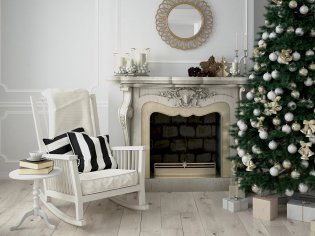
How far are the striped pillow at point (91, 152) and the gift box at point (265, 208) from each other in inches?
51.5

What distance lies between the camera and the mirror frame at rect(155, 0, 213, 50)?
5090 millimetres

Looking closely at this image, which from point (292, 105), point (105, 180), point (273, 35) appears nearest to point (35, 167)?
point (105, 180)

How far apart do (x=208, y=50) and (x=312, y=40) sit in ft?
5.03

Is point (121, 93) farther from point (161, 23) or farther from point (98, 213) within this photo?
point (98, 213)

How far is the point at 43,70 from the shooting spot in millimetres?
5422

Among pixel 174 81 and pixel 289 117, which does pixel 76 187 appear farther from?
pixel 289 117

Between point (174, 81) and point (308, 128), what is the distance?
4.99ft

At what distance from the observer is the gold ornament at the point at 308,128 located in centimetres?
367

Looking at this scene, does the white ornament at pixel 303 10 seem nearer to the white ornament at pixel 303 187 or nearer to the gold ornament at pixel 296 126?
the gold ornament at pixel 296 126

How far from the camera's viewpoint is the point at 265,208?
380 cm

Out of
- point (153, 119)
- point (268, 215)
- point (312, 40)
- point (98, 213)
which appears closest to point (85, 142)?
point (98, 213)

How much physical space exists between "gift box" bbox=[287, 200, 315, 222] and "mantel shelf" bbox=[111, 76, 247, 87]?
1.46m

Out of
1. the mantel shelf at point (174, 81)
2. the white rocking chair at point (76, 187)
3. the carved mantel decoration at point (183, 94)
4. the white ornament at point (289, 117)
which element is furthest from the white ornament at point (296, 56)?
the white rocking chair at point (76, 187)

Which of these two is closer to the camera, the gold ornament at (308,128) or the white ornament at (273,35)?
the gold ornament at (308,128)
